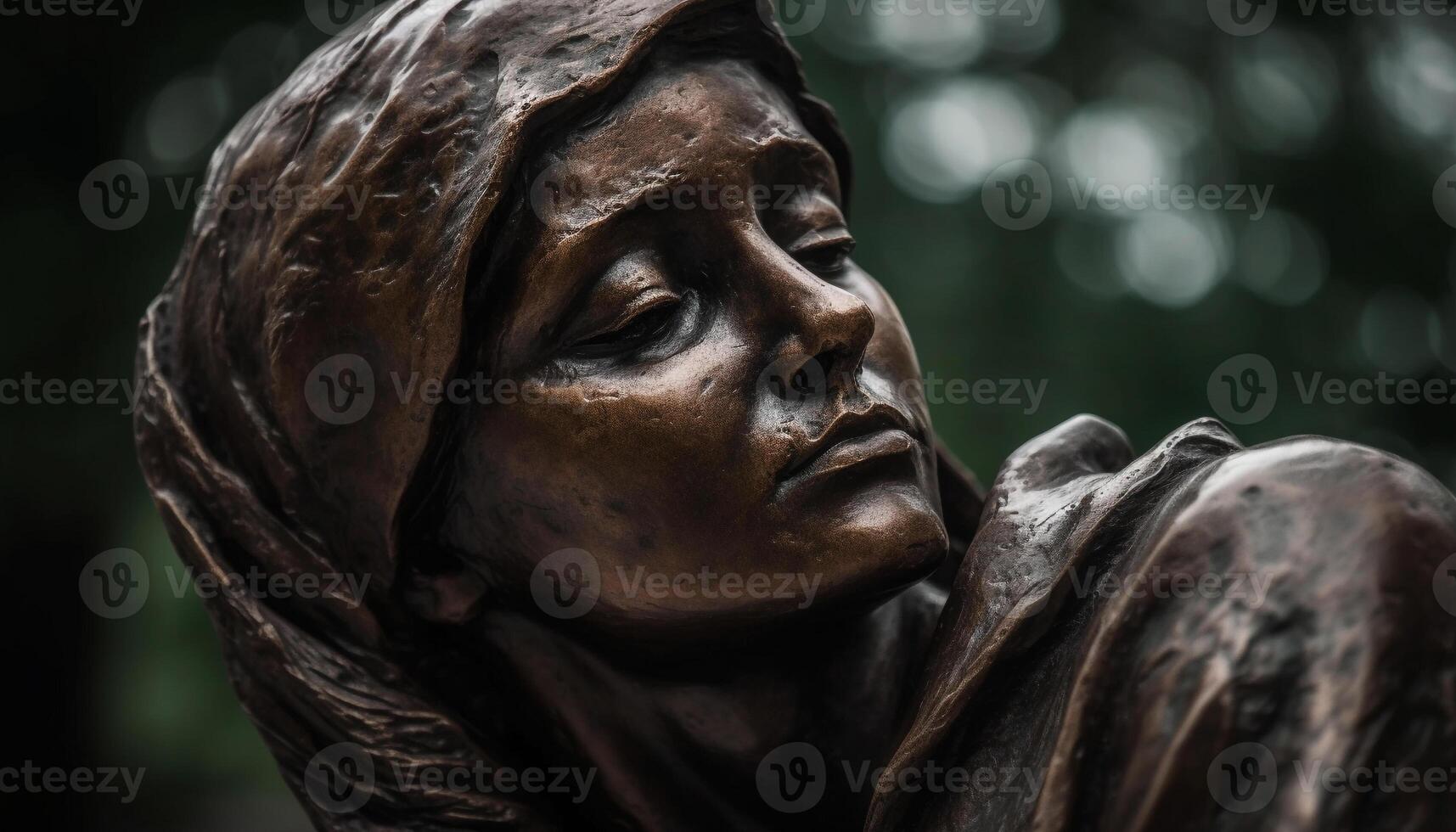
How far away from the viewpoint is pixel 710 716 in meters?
2.05

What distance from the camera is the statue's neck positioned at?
2.06 meters

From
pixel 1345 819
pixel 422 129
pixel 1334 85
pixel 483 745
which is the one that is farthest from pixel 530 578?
pixel 1334 85

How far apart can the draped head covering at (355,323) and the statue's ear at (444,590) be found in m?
0.04

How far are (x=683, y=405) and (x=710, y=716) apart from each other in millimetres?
490

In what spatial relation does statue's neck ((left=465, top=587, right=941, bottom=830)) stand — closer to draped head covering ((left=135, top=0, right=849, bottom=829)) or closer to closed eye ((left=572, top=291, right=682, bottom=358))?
draped head covering ((left=135, top=0, right=849, bottom=829))

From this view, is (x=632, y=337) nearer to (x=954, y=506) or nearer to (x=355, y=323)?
(x=355, y=323)

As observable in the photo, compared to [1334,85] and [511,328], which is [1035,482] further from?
[1334,85]

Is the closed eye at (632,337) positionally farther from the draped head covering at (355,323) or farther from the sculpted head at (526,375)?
the draped head covering at (355,323)

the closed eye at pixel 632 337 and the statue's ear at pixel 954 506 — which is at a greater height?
the closed eye at pixel 632 337

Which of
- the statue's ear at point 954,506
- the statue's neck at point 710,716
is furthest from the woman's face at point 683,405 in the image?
the statue's ear at point 954,506

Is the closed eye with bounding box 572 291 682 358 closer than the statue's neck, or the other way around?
the closed eye with bounding box 572 291 682 358

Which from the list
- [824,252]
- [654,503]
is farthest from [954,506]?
[654,503]

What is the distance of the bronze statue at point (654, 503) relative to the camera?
1.60m

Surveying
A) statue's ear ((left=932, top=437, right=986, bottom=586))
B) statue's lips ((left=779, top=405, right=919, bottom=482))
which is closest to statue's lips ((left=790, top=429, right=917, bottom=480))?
Answer: statue's lips ((left=779, top=405, right=919, bottom=482))
